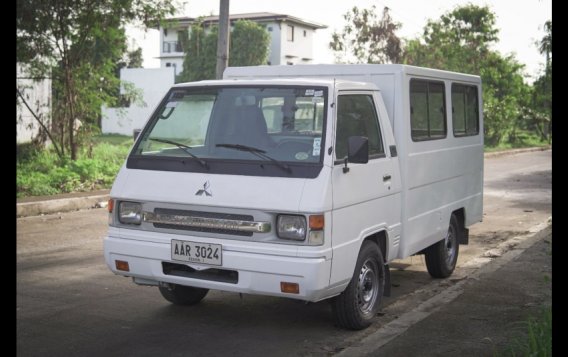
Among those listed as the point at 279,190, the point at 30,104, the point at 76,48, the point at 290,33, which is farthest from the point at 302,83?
the point at 290,33

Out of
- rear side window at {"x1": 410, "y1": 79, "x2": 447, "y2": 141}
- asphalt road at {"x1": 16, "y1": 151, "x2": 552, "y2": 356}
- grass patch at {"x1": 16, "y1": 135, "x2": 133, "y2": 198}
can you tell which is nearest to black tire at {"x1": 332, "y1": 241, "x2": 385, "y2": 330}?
asphalt road at {"x1": 16, "y1": 151, "x2": 552, "y2": 356}

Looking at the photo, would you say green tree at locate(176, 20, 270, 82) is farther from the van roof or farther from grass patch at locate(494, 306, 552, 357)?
grass patch at locate(494, 306, 552, 357)

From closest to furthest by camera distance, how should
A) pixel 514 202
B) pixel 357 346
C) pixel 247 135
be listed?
pixel 357 346 < pixel 247 135 < pixel 514 202

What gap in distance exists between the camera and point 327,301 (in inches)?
280

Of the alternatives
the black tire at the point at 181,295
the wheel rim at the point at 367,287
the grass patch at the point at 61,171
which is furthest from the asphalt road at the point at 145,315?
the grass patch at the point at 61,171

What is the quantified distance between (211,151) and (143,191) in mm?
617

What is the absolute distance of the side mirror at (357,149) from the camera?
5914 mm

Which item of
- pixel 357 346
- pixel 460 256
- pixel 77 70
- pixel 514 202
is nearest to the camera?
pixel 357 346

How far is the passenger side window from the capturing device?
6.21m

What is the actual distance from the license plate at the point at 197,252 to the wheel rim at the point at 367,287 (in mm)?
1238

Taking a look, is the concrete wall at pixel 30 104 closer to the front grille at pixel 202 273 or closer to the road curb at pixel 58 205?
the road curb at pixel 58 205

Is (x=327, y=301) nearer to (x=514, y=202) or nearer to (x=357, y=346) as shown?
(x=357, y=346)
